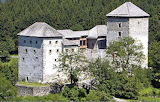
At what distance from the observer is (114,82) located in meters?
54.3

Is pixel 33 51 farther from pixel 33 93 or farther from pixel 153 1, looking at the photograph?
pixel 153 1

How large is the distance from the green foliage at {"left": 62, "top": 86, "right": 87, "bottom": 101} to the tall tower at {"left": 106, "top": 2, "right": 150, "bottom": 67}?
408 inches

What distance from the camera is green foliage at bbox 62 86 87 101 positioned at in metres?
53.0

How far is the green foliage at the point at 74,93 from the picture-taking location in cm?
5301

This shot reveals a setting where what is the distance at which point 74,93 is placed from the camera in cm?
5341

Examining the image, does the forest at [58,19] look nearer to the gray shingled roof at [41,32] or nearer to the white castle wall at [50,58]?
the white castle wall at [50,58]

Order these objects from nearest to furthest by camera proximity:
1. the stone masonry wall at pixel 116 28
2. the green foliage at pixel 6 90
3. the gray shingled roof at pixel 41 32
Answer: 1. the green foliage at pixel 6 90
2. the gray shingled roof at pixel 41 32
3. the stone masonry wall at pixel 116 28

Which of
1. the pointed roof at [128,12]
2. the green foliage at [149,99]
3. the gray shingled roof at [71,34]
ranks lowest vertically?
the green foliage at [149,99]

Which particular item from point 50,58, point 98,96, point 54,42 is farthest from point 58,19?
point 98,96

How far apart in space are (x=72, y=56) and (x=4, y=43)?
32.8m

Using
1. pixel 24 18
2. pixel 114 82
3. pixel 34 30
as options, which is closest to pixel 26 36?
pixel 34 30

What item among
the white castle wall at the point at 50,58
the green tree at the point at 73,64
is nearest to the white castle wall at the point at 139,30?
the green tree at the point at 73,64

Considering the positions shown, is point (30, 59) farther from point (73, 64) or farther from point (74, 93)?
point (74, 93)

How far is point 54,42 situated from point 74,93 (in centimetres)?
755
